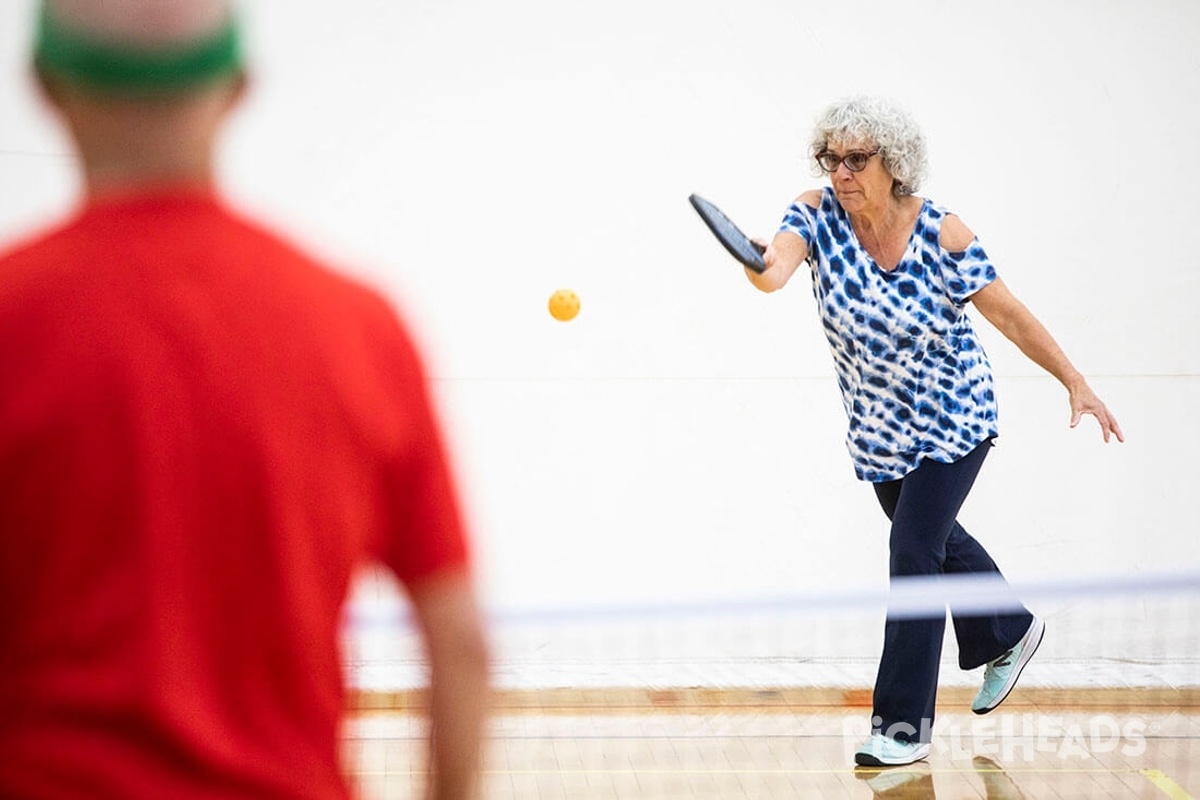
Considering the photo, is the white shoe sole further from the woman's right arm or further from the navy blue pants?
the woman's right arm

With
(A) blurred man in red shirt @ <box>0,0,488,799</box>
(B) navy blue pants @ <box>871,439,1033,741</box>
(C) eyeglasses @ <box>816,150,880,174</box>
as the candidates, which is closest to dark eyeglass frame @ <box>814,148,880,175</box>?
(C) eyeglasses @ <box>816,150,880,174</box>

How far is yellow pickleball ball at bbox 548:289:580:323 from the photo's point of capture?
5305mm

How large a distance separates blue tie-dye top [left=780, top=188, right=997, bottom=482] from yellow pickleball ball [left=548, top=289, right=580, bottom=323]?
3.95 feet

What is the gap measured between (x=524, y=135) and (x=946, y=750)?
7.57 feet

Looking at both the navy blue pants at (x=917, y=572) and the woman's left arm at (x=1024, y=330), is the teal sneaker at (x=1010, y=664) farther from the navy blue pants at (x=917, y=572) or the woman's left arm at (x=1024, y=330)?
the woman's left arm at (x=1024, y=330)

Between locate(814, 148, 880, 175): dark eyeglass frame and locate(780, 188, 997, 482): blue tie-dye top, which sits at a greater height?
locate(814, 148, 880, 175): dark eyeglass frame

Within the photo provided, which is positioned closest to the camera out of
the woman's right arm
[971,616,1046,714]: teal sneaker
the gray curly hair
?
the woman's right arm

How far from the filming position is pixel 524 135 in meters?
5.51

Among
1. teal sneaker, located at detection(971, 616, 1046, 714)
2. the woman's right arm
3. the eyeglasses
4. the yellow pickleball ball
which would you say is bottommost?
teal sneaker, located at detection(971, 616, 1046, 714)

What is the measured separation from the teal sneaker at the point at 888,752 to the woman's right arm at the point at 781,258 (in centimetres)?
115

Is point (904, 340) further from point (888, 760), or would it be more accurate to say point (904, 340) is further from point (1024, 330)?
point (888, 760)

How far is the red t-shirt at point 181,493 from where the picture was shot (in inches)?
40.3

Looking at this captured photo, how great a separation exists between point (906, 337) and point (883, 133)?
486mm

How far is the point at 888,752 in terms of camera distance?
14.0ft
